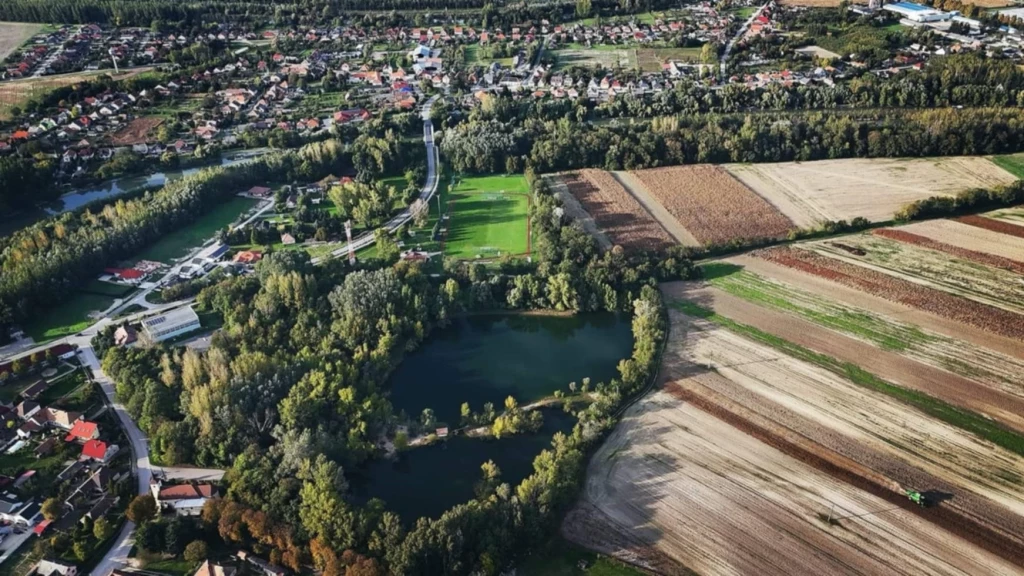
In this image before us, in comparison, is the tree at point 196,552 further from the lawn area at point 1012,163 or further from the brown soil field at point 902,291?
the lawn area at point 1012,163

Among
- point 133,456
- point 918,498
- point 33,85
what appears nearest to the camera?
point 918,498

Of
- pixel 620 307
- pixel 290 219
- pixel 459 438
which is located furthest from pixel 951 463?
pixel 290 219

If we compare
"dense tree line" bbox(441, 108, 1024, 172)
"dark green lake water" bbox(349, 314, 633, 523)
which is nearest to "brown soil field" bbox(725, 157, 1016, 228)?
"dense tree line" bbox(441, 108, 1024, 172)

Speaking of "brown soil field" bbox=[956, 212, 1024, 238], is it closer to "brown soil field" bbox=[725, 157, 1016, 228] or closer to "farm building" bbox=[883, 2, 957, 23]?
"brown soil field" bbox=[725, 157, 1016, 228]

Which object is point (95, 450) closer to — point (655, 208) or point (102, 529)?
point (102, 529)

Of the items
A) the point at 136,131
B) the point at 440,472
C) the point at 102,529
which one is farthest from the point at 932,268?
the point at 136,131

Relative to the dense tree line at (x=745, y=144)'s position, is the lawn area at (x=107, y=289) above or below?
below

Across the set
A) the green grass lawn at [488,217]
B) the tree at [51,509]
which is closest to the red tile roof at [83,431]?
the tree at [51,509]
